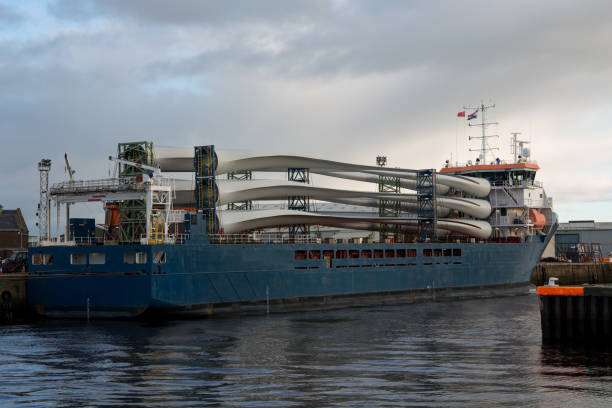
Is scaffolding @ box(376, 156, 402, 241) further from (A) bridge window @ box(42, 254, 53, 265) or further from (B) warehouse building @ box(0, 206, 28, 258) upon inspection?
(B) warehouse building @ box(0, 206, 28, 258)

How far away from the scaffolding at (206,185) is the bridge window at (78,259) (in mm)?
8046

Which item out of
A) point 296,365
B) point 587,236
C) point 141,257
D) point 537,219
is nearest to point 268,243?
point 141,257

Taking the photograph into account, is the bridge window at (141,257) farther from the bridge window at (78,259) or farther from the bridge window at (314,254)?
the bridge window at (314,254)

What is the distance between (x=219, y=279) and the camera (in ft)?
137

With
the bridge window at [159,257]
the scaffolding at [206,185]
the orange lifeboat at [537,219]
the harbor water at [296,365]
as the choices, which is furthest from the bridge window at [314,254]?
the orange lifeboat at [537,219]

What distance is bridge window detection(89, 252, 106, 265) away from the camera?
40.4 meters

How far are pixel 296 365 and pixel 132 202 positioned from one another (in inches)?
932

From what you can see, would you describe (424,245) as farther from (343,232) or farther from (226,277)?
(343,232)

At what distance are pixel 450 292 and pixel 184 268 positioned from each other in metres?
24.9

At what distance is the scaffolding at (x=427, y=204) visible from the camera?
5938cm

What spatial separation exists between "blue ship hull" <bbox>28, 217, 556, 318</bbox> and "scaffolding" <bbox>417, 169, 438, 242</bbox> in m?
4.21

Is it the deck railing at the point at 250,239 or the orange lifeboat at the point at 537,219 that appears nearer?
the deck railing at the point at 250,239

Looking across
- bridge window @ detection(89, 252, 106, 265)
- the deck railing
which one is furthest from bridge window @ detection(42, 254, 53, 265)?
the deck railing

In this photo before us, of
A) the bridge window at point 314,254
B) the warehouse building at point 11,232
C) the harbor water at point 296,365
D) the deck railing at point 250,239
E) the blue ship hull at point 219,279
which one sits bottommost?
the harbor water at point 296,365
